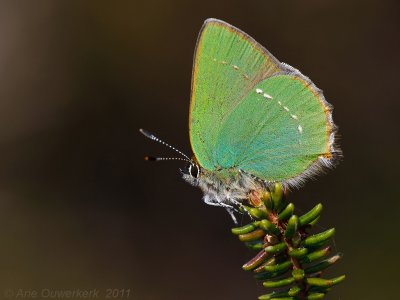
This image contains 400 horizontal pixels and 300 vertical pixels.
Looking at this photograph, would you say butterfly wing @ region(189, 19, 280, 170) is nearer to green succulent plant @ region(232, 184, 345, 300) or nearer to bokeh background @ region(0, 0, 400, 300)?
green succulent plant @ region(232, 184, 345, 300)

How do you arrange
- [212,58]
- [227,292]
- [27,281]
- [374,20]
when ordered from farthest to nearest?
[374,20]
[227,292]
[27,281]
[212,58]

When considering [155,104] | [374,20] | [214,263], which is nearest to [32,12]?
[155,104]

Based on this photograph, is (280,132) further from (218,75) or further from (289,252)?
(289,252)

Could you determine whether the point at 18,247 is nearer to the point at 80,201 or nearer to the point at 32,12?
the point at 80,201

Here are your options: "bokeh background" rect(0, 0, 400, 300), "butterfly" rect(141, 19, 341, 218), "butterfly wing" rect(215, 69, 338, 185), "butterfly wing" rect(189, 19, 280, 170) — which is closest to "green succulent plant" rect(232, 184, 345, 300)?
"butterfly" rect(141, 19, 341, 218)

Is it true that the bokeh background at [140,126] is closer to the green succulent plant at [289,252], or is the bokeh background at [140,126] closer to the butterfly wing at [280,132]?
the butterfly wing at [280,132]

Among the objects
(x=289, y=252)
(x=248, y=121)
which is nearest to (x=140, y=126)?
(x=248, y=121)
